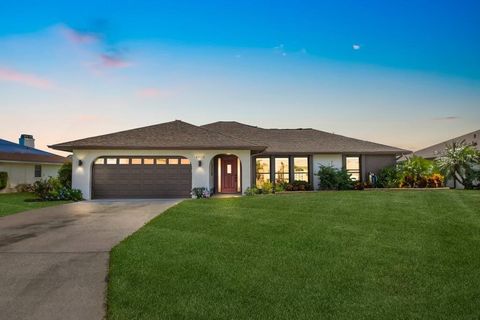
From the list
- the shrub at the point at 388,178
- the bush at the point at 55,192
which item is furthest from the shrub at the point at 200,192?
the shrub at the point at 388,178

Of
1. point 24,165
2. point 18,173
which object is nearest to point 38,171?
point 24,165

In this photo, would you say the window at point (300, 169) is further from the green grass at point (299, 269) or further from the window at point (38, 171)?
the window at point (38, 171)

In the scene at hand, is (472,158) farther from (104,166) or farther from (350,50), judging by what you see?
(104,166)

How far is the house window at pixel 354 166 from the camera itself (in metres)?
21.3

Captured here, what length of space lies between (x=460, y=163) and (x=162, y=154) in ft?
61.1

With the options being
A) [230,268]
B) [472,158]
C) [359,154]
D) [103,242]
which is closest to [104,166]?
[103,242]

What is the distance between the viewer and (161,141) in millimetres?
17078

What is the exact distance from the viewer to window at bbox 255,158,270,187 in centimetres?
2058

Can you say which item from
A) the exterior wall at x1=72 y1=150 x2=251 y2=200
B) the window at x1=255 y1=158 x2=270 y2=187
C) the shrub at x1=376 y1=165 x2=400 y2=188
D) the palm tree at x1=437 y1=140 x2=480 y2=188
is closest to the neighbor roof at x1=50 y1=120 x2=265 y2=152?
the exterior wall at x1=72 y1=150 x2=251 y2=200

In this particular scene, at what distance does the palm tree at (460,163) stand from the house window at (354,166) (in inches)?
212

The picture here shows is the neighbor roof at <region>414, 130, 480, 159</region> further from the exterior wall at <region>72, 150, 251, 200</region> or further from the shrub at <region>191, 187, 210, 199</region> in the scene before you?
the shrub at <region>191, 187, 210, 199</region>

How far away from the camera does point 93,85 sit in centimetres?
1678

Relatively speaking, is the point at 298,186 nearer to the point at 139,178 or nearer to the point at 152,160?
the point at 152,160

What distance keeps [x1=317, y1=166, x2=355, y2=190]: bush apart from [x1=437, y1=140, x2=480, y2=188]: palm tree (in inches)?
263
